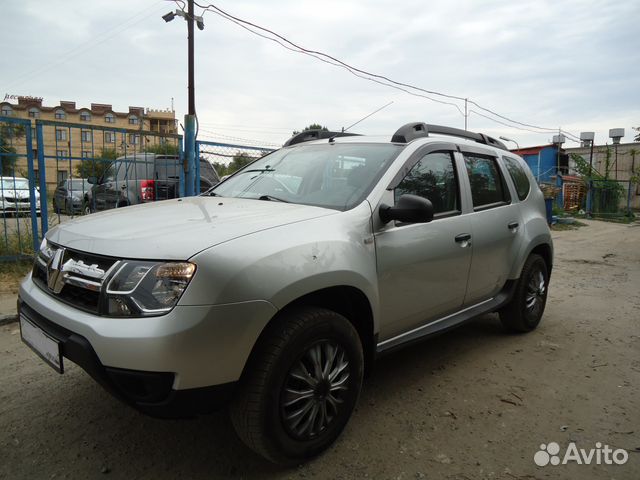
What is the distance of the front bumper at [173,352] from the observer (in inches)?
65.3

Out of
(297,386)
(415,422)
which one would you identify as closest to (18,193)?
(297,386)

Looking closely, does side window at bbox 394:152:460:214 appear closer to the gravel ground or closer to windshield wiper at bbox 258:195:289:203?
windshield wiper at bbox 258:195:289:203

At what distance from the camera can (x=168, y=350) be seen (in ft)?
5.41

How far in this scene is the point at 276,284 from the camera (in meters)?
1.85

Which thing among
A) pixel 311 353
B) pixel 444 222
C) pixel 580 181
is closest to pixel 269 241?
pixel 311 353

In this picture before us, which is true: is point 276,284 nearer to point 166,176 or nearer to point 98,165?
point 98,165

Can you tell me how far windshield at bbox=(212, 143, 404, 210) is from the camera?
2.56 meters

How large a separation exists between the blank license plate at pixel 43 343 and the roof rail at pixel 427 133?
7.22ft

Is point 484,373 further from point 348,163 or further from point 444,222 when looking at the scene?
point 348,163

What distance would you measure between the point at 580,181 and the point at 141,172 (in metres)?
Result: 19.9

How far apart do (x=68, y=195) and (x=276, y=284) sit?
5239 millimetres

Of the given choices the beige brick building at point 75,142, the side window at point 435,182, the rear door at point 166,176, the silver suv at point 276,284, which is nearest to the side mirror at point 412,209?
the silver suv at point 276,284

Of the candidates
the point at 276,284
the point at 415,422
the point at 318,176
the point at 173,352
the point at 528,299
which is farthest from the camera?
the point at 528,299

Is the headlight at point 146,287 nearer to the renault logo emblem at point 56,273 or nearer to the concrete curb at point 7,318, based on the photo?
the renault logo emblem at point 56,273
